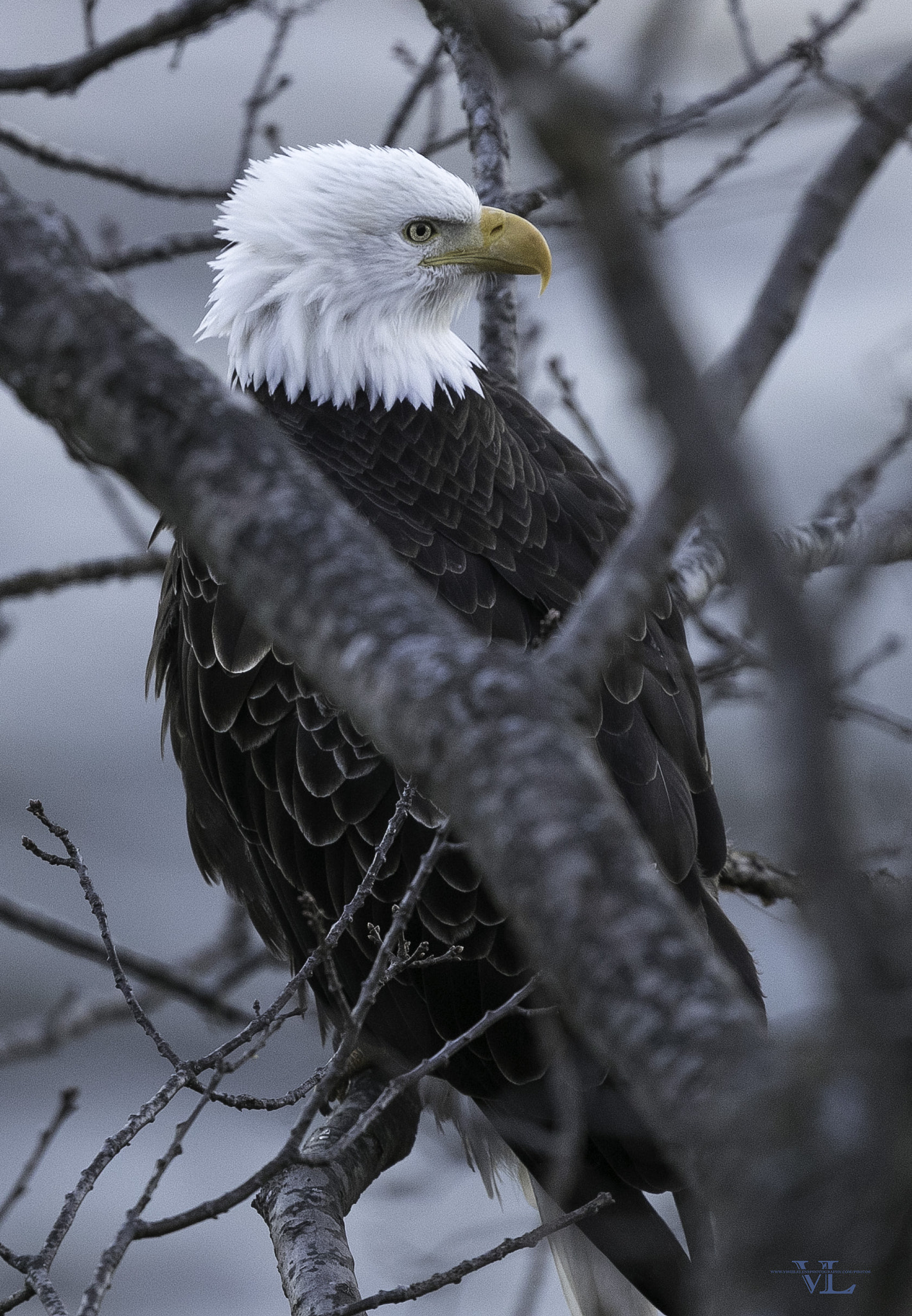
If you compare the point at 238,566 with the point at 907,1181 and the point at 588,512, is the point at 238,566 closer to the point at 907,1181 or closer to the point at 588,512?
the point at 907,1181

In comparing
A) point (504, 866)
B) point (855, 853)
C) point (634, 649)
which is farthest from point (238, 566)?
point (634, 649)

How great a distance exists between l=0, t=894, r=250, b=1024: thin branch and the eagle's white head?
1.35 m

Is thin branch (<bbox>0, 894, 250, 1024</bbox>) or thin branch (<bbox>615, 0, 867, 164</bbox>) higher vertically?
thin branch (<bbox>615, 0, 867, 164</bbox>)

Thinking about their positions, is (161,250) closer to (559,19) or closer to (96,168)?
(96,168)

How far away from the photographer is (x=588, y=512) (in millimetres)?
2945

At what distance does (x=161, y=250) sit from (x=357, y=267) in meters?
0.55

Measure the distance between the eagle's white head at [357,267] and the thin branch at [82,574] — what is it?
0.50 m

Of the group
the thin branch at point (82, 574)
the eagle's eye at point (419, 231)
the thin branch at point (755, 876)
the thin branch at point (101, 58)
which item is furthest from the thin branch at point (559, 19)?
the thin branch at point (755, 876)

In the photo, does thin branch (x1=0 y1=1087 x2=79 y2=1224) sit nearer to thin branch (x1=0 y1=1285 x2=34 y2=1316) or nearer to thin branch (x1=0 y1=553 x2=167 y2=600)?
thin branch (x1=0 y1=1285 x2=34 y2=1316)

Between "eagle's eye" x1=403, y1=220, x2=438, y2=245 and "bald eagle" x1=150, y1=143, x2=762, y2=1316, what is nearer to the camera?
"bald eagle" x1=150, y1=143, x2=762, y2=1316

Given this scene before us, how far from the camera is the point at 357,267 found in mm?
3127

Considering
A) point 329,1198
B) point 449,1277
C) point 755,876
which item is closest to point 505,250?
point 755,876

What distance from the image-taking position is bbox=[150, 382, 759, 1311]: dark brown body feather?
2613 millimetres

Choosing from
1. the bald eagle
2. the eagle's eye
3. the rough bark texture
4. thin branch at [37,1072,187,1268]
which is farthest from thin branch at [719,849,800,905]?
thin branch at [37,1072,187,1268]
